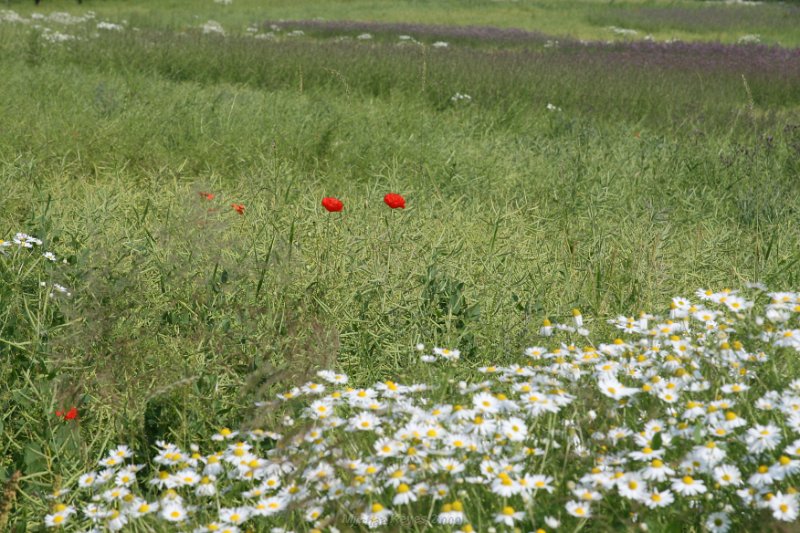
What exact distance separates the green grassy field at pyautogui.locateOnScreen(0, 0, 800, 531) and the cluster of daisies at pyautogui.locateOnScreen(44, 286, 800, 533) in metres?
0.14

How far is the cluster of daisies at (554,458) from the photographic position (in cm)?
161

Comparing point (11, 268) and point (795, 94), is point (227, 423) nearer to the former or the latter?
point (11, 268)

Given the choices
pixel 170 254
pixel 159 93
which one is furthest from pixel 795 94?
pixel 170 254

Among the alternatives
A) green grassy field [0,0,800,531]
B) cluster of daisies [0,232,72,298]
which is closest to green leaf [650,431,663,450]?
green grassy field [0,0,800,531]

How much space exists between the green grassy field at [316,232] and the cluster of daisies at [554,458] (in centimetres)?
14

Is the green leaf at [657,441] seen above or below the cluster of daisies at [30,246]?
above

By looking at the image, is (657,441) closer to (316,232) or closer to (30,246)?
(316,232)

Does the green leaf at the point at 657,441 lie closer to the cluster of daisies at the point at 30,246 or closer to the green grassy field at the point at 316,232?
the green grassy field at the point at 316,232

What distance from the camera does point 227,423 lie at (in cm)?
256

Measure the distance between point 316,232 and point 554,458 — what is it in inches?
74.4

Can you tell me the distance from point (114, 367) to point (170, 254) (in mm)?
701

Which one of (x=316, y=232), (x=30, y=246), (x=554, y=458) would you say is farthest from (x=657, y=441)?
(x=30, y=246)

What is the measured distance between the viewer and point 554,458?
5.99ft

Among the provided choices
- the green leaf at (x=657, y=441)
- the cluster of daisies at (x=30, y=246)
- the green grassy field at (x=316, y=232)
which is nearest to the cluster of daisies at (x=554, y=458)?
the green leaf at (x=657, y=441)
